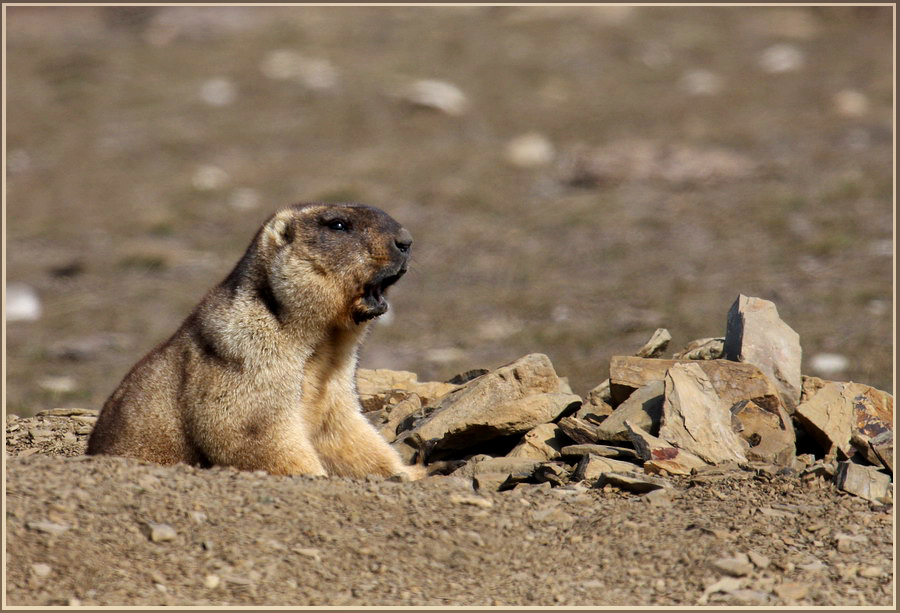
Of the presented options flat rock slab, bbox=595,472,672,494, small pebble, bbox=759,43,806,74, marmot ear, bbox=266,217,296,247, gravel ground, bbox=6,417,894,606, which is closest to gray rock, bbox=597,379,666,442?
flat rock slab, bbox=595,472,672,494

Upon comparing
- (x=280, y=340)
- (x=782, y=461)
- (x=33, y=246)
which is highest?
(x=280, y=340)

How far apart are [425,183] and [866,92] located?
8178mm

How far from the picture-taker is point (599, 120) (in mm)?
19828

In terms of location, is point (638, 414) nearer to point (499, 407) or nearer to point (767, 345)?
point (499, 407)

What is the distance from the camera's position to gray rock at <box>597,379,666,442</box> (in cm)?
597

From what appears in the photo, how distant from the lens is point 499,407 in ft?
21.1

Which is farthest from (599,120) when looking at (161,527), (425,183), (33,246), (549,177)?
(161,527)

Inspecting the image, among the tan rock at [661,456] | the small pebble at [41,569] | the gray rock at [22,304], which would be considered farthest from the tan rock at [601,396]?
the gray rock at [22,304]

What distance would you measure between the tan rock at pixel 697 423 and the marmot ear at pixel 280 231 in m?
2.16

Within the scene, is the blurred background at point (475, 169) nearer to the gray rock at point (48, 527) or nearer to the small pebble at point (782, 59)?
the small pebble at point (782, 59)

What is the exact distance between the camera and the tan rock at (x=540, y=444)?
616 cm

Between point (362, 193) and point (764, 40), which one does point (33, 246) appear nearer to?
point (362, 193)

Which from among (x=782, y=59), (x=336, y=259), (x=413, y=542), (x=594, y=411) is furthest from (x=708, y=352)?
(x=782, y=59)

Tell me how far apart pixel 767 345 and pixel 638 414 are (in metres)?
1.07
